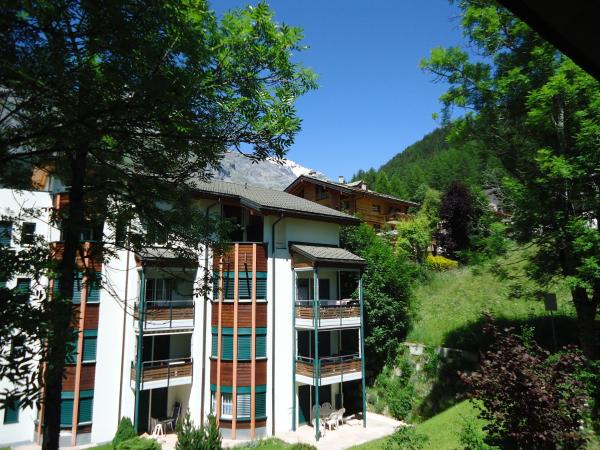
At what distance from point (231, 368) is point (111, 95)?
16.0m

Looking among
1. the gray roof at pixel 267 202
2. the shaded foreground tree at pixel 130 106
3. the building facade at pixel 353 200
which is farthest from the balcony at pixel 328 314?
the building facade at pixel 353 200

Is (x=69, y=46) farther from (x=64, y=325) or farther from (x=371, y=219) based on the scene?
(x=371, y=219)

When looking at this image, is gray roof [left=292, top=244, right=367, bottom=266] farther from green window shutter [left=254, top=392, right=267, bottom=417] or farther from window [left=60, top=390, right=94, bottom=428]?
window [left=60, top=390, right=94, bottom=428]

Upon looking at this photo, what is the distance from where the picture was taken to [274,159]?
5969 mm

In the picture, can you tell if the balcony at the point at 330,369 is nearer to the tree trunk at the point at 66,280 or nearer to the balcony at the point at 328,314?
the balcony at the point at 328,314

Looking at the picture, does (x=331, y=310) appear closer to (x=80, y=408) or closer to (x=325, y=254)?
(x=325, y=254)

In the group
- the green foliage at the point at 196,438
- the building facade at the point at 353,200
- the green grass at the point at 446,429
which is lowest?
the green foliage at the point at 196,438

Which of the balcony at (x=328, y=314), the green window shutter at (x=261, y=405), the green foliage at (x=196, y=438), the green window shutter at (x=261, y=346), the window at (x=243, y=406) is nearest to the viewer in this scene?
the green foliage at (x=196, y=438)

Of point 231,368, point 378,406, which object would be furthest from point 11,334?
point 378,406

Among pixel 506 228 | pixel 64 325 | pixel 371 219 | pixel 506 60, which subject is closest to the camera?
pixel 64 325

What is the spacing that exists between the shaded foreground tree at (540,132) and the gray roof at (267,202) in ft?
26.6

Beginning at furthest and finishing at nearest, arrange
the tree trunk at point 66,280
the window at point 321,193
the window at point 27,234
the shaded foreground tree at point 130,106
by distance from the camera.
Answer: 1. the window at point 321,193
2. the window at point 27,234
3. the tree trunk at point 66,280
4. the shaded foreground tree at point 130,106

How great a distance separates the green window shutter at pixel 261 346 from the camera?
18.4m

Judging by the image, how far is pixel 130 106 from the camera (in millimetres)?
4195
